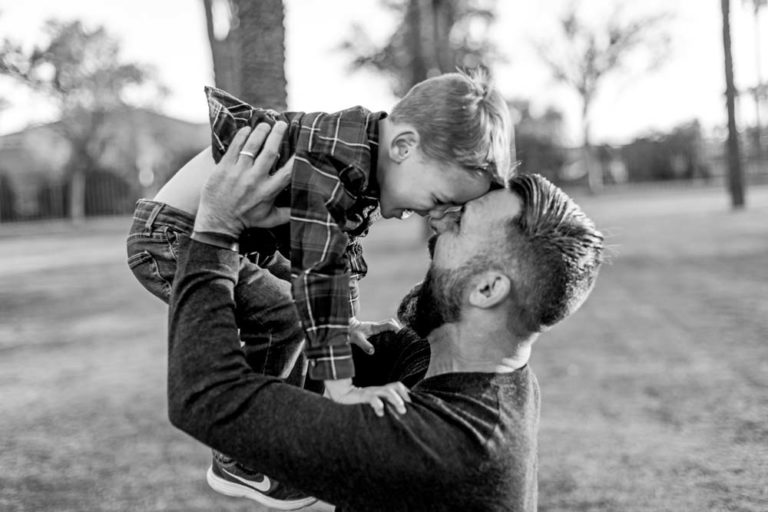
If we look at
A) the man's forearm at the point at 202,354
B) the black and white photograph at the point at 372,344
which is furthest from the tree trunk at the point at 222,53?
the man's forearm at the point at 202,354

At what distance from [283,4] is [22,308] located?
8.35 metres

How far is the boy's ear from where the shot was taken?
2.32m

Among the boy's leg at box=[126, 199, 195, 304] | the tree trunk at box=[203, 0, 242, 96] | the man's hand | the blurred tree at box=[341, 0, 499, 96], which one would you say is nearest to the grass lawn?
the man's hand

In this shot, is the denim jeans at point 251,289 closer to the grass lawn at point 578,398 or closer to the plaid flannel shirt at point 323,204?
the plaid flannel shirt at point 323,204

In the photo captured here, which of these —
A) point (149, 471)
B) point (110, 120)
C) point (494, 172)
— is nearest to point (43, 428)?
point (149, 471)

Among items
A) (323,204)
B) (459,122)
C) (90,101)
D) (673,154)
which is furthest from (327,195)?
(673,154)

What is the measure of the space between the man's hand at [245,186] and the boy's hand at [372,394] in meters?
0.45

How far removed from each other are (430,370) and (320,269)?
15.6 inches

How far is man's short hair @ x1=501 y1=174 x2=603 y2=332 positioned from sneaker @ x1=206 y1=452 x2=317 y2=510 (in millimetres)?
831

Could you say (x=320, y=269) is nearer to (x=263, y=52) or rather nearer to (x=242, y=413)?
(x=242, y=413)

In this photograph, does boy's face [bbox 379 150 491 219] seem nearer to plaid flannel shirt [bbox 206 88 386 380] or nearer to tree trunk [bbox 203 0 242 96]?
plaid flannel shirt [bbox 206 88 386 380]

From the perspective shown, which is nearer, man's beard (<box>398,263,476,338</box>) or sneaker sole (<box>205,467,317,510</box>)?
man's beard (<box>398,263,476,338</box>)

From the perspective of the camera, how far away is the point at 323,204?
80.6 inches

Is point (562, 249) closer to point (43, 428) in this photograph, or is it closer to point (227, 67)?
point (43, 428)
